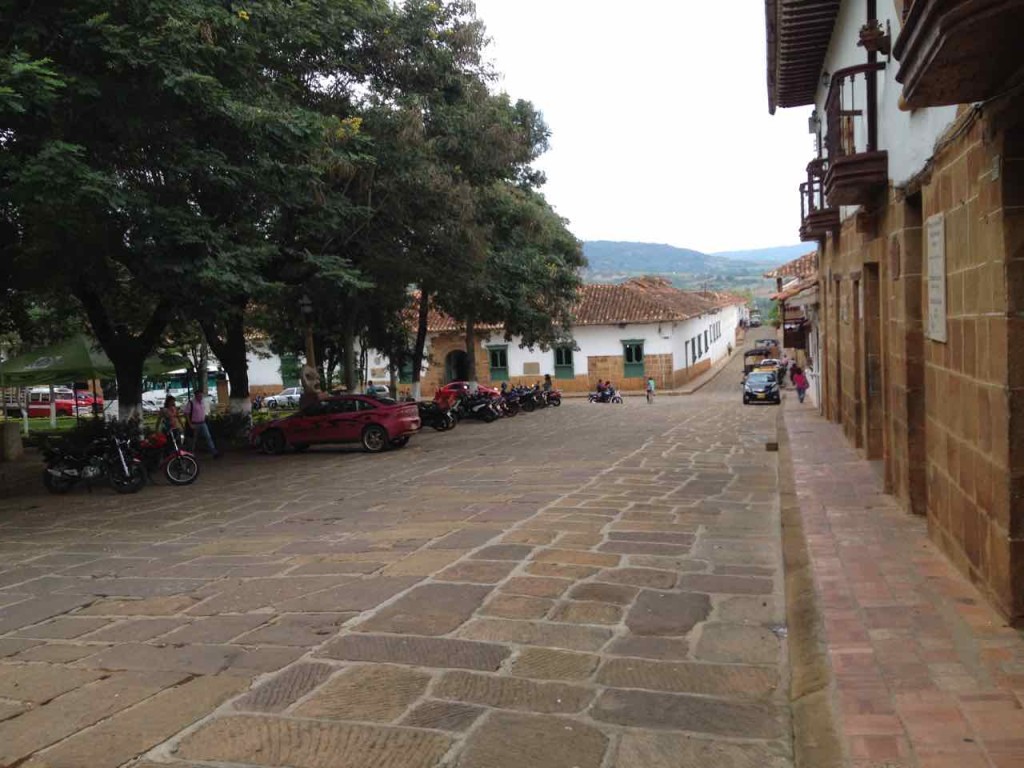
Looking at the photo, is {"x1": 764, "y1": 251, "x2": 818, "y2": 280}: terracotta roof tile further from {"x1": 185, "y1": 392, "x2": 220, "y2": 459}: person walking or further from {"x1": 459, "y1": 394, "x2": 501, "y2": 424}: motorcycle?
{"x1": 185, "y1": 392, "x2": 220, "y2": 459}: person walking

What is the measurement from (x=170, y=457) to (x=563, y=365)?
104ft

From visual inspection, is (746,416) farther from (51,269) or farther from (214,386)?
(214,386)

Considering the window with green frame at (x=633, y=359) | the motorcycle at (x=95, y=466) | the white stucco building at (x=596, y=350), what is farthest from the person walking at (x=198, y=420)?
the window with green frame at (x=633, y=359)

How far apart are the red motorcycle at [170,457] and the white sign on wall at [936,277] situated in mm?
10944

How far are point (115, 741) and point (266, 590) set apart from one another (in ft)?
8.07

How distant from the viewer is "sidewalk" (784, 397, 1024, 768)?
11.4 feet

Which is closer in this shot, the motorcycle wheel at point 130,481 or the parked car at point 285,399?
the motorcycle wheel at point 130,481

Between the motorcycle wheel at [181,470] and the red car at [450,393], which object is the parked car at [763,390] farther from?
the motorcycle wheel at [181,470]

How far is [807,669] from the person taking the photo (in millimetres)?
4457

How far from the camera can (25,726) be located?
4.20 m

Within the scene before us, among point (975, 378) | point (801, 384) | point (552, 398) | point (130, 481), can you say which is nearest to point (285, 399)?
point (552, 398)

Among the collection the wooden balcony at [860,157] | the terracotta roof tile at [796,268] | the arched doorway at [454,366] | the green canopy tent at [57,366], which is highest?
the terracotta roof tile at [796,268]

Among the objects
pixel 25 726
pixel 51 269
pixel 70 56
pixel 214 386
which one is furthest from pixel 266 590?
pixel 214 386

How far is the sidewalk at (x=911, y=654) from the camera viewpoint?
3469mm
